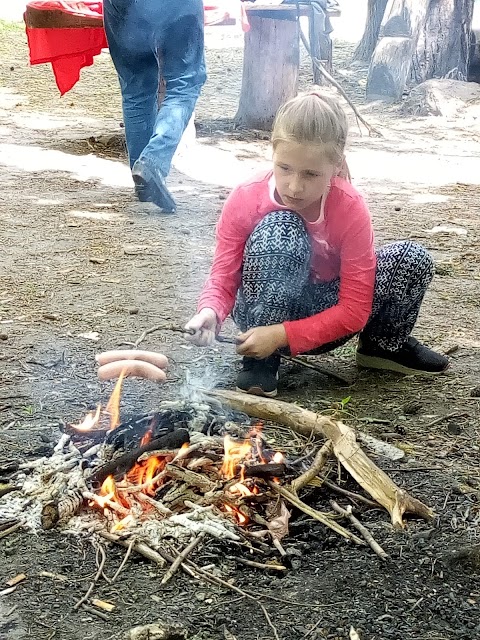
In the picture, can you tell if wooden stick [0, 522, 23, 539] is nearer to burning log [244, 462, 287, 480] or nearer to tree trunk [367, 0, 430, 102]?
burning log [244, 462, 287, 480]

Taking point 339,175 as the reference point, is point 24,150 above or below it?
below

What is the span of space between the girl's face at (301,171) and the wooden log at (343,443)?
24.4 inches

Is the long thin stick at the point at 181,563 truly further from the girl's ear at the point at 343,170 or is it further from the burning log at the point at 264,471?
the girl's ear at the point at 343,170

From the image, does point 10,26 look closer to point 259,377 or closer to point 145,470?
point 259,377

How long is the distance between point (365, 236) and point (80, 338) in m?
1.21

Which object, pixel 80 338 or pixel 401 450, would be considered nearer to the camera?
pixel 401 450

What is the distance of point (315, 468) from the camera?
88.7 inches

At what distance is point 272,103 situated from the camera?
25.0 feet

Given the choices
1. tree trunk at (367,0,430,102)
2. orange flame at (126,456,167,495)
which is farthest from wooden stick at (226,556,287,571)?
tree trunk at (367,0,430,102)

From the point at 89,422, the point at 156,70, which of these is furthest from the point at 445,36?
the point at 89,422

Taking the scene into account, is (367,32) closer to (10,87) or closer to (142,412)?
(10,87)

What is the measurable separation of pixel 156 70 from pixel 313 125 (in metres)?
3.13

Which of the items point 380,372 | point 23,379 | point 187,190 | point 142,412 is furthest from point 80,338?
point 187,190

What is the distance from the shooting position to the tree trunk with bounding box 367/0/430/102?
31.6 ft
